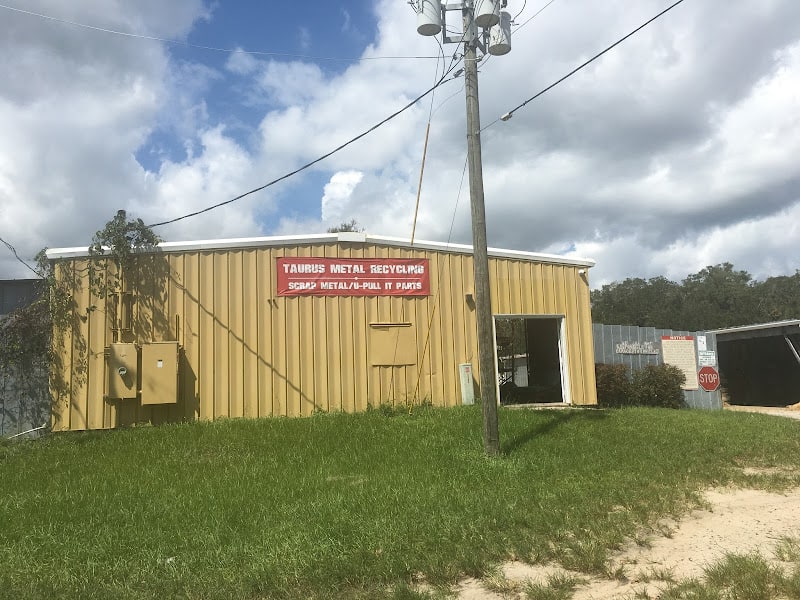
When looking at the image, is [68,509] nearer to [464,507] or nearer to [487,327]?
[464,507]

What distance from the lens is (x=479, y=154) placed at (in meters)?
8.78

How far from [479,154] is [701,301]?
64436 mm

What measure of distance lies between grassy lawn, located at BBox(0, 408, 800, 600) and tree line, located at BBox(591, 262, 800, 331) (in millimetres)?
54240

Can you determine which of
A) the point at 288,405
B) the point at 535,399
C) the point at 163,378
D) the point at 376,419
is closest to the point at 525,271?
the point at 535,399

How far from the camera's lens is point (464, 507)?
6121 mm

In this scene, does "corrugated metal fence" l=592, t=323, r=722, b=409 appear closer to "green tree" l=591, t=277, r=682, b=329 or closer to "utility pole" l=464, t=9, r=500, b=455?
"utility pole" l=464, t=9, r=500, b=455

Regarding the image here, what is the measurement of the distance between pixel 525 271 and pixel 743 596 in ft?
34.5

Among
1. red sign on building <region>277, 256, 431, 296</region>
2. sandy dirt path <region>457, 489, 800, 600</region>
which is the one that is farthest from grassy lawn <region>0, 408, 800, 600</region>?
red sign on building <region>277, 256, 431, 296</region>

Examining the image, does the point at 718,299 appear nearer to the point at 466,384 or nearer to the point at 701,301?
the point at 701,301

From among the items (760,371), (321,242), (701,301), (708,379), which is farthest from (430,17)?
(701,301)

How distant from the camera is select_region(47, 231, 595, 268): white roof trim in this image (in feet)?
37.1

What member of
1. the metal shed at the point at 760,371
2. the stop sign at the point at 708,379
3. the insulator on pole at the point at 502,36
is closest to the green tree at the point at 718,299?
the metal shed at the point at 760,371

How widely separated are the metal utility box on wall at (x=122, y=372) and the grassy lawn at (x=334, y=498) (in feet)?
2.68

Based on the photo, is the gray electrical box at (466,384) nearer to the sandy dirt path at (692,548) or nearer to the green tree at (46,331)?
the sandy dirt path at (692,548)
